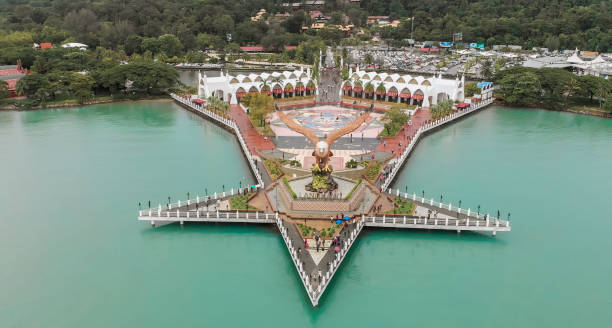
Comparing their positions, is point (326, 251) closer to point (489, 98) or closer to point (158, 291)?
point (158, 291)

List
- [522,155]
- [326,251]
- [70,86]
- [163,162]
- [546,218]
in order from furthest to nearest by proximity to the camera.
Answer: [70,86], [522,155], [163,162], [546,218], [326,251]

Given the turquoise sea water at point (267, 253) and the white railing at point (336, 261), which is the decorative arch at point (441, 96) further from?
the white railing at point (336, 261)

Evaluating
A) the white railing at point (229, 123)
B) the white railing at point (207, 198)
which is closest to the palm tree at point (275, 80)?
the white railing at point (229, 123)

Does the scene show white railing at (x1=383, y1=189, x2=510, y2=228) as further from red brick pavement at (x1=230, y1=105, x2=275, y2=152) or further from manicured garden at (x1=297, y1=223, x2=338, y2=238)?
red brick pavement at (x1=230, y1=105, x2=275, y2=152)

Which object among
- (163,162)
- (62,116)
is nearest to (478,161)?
(163,162)

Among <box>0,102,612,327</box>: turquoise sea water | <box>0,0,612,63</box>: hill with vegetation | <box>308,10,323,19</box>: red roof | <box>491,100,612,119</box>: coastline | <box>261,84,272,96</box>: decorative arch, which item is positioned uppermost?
<box>308,10,323,19</box>: red roof

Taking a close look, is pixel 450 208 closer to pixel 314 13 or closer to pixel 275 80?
pixel 275 80

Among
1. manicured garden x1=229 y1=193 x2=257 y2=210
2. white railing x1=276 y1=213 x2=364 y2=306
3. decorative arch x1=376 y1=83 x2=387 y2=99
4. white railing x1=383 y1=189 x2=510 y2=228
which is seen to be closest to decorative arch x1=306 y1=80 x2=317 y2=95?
decorative arch x1=376 y1=83 x2=387 y2=99

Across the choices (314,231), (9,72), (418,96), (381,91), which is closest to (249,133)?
(381,91)
